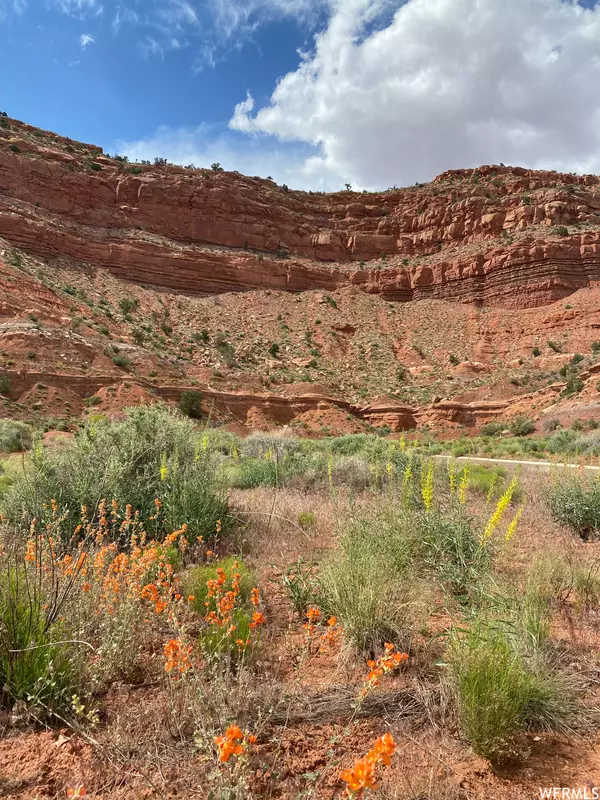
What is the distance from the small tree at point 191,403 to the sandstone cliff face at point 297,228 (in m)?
17.7

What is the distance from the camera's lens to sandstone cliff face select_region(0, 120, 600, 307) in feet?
132

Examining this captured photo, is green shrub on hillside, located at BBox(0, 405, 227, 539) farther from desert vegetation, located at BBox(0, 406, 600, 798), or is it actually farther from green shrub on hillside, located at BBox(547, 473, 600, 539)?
green shrub on hillside, located at BBox(547, 473, 600, 539)

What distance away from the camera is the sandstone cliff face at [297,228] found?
40.4m

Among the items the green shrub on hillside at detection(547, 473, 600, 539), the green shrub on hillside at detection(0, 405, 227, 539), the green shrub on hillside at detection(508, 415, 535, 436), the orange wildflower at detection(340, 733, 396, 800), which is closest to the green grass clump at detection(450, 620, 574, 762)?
the orange wildflower at detection(340, 733, 396, 800)

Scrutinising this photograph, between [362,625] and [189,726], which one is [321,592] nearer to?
[362,625]

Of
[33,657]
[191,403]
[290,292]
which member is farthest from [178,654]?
[290,292]

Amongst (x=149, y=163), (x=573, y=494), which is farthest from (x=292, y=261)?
(x=573, y=494)

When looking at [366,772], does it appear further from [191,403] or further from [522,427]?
[522,427]

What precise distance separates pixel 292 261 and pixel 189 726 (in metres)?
46.4

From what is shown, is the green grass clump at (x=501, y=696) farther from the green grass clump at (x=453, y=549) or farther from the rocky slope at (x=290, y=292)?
the rocky slope at (x=290, y=292)

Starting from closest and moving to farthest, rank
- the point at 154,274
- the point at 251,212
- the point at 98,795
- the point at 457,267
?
1. the point at 98,795
2. the point at 154,274
3. the point at 457,267
4. the point at 251,212

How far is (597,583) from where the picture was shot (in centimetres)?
374

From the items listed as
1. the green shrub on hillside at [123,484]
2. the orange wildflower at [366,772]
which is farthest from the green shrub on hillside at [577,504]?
the orange wildflower at [366,772]

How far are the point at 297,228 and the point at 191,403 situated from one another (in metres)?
30.7
